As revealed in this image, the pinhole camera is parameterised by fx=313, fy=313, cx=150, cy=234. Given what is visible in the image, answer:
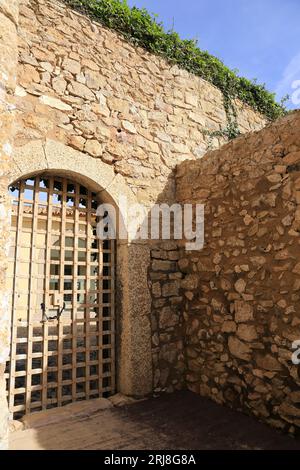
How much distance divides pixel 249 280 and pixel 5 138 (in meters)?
2.19

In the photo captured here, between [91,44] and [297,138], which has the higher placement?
[91,44]

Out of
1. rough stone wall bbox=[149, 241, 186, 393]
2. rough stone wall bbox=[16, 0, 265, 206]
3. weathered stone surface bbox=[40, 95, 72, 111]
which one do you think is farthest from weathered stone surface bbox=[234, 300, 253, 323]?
weathered stone surface bbox=[40, 95, 72, 111]

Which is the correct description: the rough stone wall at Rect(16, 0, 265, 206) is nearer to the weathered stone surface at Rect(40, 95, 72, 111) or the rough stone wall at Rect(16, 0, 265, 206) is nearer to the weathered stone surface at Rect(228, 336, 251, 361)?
the weathered stone surface at Rect(40, 95, 72, 111)

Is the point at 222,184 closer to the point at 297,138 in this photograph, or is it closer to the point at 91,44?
the point at 297,138

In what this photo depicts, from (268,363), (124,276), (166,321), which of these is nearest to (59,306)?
(124,276)

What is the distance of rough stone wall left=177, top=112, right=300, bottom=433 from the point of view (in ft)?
8.07

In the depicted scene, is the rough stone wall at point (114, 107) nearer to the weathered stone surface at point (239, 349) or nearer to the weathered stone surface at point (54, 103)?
the weathered stone surface at point (54, 103)

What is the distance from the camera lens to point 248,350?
269 centimetres

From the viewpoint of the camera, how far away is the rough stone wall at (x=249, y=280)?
2461 millimetres

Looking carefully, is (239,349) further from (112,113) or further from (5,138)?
(112,113)

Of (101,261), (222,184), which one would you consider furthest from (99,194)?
(222,184)

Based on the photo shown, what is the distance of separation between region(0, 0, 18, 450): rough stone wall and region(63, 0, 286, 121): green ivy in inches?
76.9
